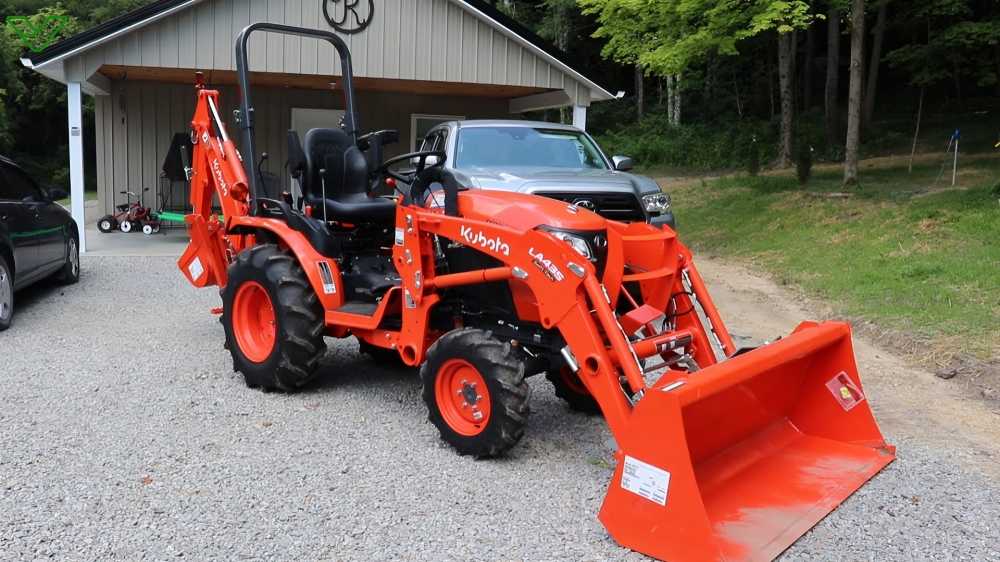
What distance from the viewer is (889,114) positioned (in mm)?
31891

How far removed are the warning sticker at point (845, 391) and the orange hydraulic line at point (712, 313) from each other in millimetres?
559

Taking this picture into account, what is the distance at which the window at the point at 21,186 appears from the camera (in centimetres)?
892

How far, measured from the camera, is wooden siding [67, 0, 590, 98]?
41.5ft

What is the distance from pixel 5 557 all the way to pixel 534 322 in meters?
2.72

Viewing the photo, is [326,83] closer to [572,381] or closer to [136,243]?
[136,243]

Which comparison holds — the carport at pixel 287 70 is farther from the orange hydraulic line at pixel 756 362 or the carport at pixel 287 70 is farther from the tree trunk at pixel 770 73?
the tree trunk at pixel 770 73

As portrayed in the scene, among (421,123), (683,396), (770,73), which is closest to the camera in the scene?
(683,396)

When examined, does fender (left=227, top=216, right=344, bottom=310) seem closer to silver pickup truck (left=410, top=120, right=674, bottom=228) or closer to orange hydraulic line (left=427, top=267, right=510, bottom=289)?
orange hydraulic line (left=427, top=267, right=510, bottom=289)

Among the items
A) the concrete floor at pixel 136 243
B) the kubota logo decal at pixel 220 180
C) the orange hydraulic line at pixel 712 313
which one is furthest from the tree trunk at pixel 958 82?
the kubota logo decal at pixel 220 180

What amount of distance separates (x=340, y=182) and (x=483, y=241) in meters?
2.02

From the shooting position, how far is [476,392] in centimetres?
471

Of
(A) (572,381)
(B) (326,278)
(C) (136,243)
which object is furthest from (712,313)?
(C) (136,243)

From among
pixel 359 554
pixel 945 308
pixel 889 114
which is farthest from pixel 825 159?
pixel 359 554

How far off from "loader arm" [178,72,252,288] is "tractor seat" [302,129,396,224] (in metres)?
0.93
